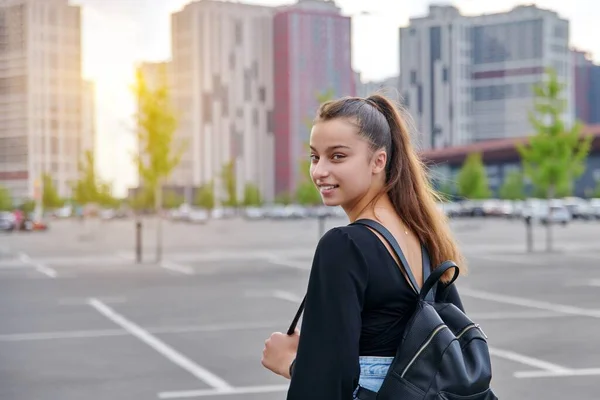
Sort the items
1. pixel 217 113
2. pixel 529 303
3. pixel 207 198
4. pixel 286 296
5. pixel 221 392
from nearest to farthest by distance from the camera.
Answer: pixel 221 392 → pixel 529 303 → pixel 286 296 → pixel 207 198 → pixel 217 113

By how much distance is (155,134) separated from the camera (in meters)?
29.6

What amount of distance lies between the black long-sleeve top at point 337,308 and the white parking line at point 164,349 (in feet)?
20.2

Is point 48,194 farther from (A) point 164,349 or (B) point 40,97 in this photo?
(A) point 164,349

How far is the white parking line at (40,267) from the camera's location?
22922 millimetres

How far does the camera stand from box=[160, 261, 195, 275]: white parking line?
22.8 metres

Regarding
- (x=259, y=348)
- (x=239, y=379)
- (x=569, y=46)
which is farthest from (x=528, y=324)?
(x=569, y=46)

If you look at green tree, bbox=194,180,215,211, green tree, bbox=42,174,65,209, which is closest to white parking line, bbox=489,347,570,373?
green tree, bbox=194,180,215,211

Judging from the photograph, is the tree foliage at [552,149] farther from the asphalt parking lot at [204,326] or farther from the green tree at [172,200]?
the green tree at [172,200]

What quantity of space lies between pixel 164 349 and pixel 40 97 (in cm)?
15935

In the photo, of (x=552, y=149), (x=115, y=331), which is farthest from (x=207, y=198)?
(x=115, y=331)

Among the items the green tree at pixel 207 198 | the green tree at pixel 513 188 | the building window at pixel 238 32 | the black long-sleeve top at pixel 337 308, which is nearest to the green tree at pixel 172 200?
the green tree at pixel 207 198

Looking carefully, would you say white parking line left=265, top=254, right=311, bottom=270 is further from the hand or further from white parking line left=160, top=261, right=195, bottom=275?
the hand

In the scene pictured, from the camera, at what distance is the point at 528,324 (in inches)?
502

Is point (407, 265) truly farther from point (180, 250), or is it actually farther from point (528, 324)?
point (180, 250)
